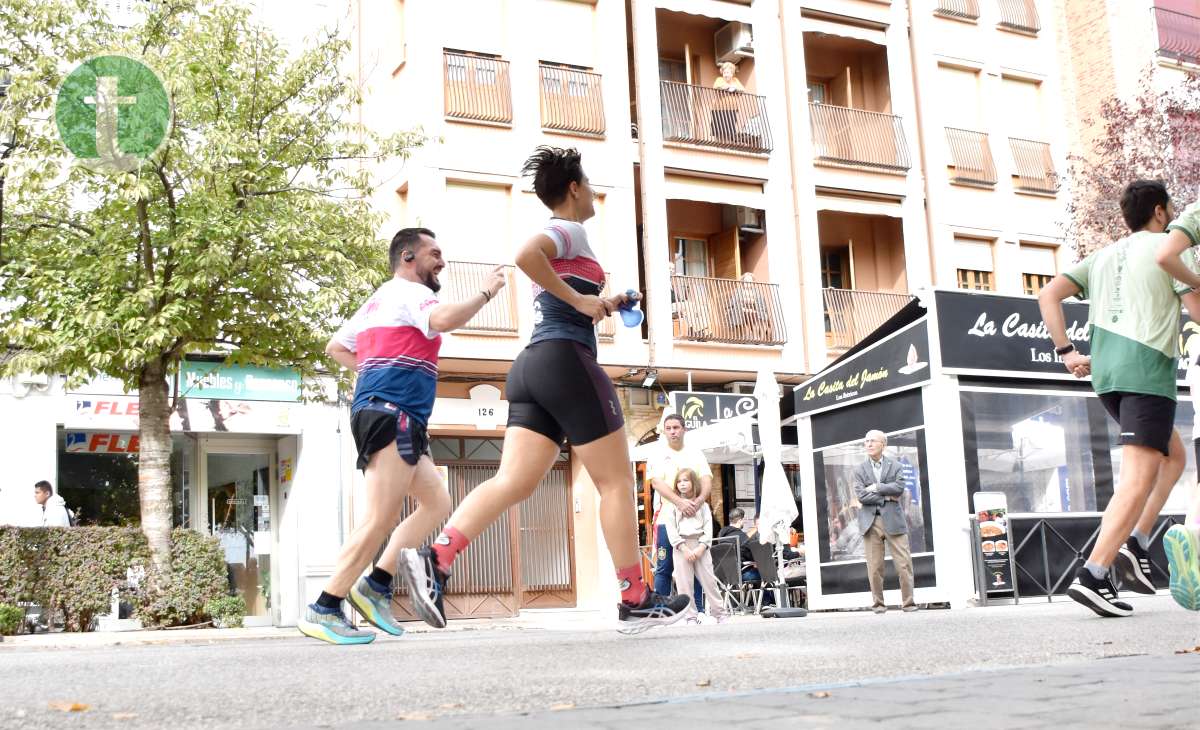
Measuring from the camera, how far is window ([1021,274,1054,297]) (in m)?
29.4

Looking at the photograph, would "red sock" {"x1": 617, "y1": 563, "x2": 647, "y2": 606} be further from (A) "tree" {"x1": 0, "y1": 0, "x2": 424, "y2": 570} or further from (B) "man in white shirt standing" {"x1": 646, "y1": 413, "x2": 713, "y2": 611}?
(A) "tree" {"x1": 0, "y1": 0, "x2": 424, "y2": 570}

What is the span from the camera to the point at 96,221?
15.8 metres

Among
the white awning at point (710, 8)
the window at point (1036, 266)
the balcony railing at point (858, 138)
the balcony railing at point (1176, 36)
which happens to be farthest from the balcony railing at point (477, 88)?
the balcony railing at point (1176, 36)

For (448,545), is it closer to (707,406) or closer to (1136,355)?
(1136,355)

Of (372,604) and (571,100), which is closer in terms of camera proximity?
(372,604)

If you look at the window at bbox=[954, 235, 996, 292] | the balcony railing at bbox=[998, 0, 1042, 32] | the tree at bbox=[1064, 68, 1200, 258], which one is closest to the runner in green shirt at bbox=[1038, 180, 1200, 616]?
the tree at bbox=[1064, 68, 1200, 258]

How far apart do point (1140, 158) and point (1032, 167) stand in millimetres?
4904

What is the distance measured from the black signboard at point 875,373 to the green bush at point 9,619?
31.8 feet

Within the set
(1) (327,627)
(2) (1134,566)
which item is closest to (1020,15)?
(2) (1134,566)

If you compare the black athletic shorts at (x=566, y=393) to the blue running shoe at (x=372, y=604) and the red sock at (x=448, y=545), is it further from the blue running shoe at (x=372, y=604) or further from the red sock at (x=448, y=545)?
the blue running shoe at (x=372, y=604)

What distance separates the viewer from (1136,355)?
23.2 ft

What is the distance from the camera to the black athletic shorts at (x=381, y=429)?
20.8 feet

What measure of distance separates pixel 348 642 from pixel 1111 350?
3.98m

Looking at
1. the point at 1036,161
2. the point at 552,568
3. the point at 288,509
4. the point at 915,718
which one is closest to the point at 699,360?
the point at 552,568
